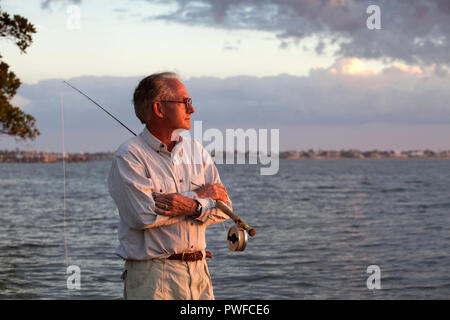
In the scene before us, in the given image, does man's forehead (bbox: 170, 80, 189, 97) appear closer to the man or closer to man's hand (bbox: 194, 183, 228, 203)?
the man

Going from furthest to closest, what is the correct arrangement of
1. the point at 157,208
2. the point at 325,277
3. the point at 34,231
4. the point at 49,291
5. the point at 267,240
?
the point at 34,231, the point at 267,240, the point at 325,277, the point at 49,291, the point at 157,208

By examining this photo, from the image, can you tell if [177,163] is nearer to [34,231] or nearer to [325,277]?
[325,277]

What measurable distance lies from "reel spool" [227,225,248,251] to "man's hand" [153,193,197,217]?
25 cm

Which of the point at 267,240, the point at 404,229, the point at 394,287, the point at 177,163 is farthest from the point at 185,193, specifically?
the point at 404,229

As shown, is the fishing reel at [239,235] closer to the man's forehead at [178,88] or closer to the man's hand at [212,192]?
the man's hand at [212,192]

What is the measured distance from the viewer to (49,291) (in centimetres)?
1145

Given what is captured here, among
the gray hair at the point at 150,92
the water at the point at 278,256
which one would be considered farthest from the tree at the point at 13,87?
the gray hair at the point at 150,92

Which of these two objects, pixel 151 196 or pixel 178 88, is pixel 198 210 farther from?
pixel 178 88

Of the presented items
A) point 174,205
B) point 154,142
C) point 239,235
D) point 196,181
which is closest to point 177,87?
point 154,142

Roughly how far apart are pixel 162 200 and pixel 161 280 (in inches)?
16.5

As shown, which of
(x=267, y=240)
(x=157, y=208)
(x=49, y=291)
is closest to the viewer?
(x=157, y=208)

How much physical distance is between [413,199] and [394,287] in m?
34.3

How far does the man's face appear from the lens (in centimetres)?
326

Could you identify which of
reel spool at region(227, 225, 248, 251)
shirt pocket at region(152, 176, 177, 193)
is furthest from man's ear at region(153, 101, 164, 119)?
reel spool at region(227, 225, 248, 251)
